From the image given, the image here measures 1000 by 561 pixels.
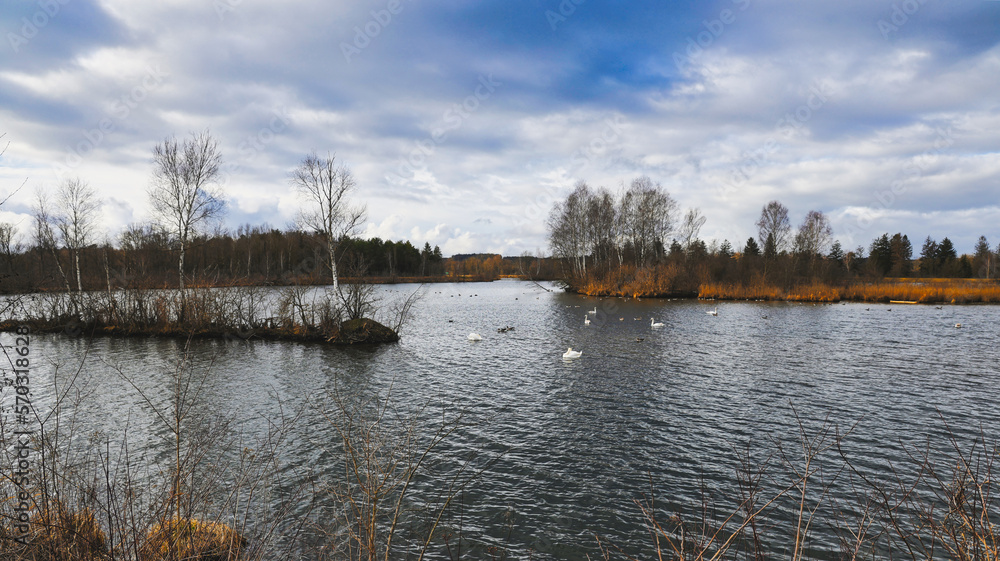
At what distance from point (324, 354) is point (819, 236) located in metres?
68.6

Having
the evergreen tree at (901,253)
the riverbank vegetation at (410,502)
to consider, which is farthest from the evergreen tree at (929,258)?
the riverbank vegetation at (410,502)

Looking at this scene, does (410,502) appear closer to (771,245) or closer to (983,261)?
(771,245)

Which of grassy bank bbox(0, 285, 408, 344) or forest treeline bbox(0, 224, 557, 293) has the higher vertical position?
forest treeline bbox(0, 224, 557, 293)

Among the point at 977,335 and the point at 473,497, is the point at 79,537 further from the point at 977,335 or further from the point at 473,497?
the point at 977,335

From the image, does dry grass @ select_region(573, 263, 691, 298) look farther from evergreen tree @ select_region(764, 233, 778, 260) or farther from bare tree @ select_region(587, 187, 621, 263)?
evergreen tree @ select_region(764, 233, 778, 260)

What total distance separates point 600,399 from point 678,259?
142 ft

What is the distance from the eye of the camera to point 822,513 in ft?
23.6

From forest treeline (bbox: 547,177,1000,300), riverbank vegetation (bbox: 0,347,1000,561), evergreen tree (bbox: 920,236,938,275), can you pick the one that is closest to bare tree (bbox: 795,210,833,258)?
forest treeline (bbox: 547,177,1000,300)

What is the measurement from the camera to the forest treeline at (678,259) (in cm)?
4775

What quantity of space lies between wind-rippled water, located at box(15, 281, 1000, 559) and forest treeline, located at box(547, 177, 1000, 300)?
73.9 feet

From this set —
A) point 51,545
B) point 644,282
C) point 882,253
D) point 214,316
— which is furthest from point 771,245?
point 51,545

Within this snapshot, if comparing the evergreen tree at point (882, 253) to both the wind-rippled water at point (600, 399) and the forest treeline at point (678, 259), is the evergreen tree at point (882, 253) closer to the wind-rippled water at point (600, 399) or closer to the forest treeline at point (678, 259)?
the forest treeline at point (678, 259)

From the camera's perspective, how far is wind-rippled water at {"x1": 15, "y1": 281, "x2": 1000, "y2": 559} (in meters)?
7.74

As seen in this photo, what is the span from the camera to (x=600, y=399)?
510 inches
